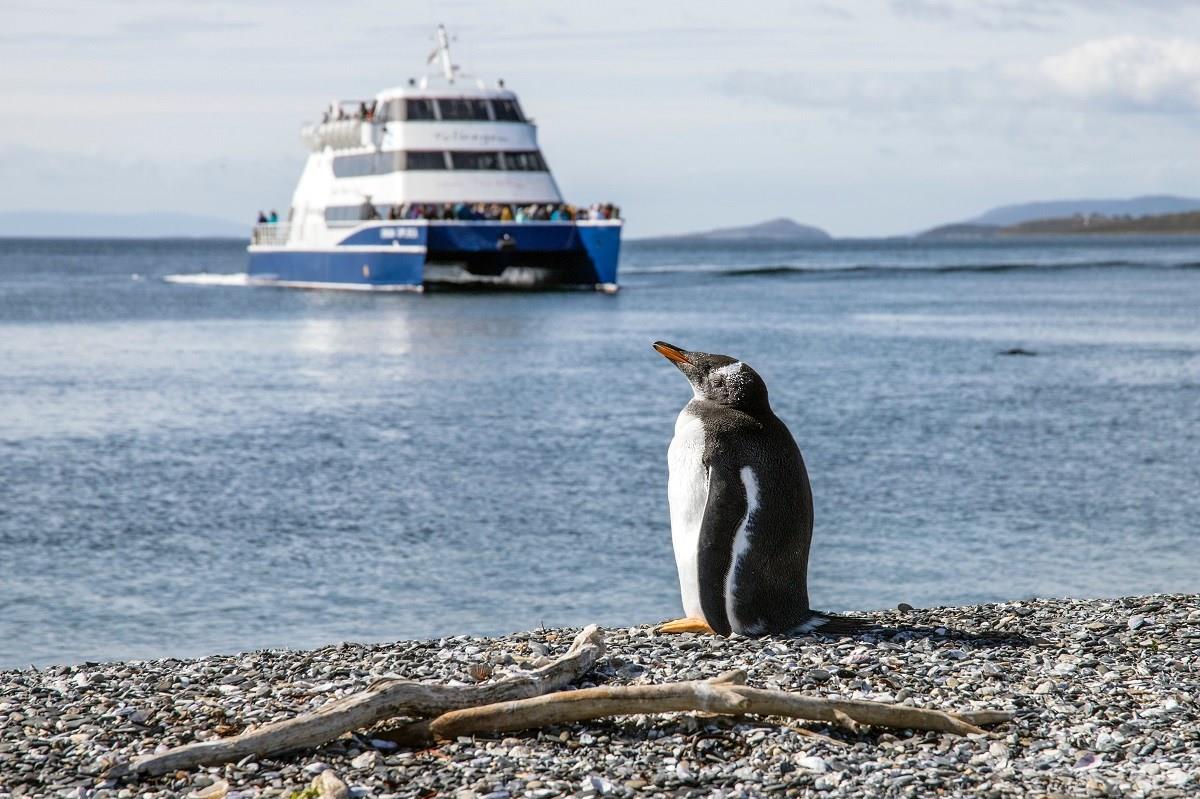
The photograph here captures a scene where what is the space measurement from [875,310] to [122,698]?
48.8 meters

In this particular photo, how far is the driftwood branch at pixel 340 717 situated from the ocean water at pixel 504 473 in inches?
177

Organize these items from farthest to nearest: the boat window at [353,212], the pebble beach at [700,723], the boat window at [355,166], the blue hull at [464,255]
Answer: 1. the boat window at [355,166]
2. the boat window at [353,212]
3. the blue hull at [464,255]
4. the pebble beach at [700,723]

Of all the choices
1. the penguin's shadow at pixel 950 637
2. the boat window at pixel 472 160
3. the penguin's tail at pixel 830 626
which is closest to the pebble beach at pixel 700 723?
the penguin's shadow at pixel 950 637

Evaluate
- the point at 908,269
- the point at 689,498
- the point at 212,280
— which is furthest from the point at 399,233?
the point at 908,269

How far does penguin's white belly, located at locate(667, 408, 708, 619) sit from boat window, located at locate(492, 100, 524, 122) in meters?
44.9

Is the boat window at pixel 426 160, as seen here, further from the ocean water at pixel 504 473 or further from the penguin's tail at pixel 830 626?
the penguin's tail at pixel 830 626

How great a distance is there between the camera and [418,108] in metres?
50.6

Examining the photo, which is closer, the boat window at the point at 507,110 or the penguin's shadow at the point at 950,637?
the penguin's shadow at the point at 950,637

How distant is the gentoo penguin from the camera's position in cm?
669

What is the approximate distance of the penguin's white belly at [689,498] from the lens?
678cm

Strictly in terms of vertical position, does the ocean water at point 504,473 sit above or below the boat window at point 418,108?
below

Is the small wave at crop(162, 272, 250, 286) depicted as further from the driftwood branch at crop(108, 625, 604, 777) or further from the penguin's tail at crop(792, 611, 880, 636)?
the driftwood branch at crop(108, 625, 604, 777)

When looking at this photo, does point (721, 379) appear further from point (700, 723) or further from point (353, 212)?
point (353, 212)

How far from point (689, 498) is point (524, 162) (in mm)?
44826
